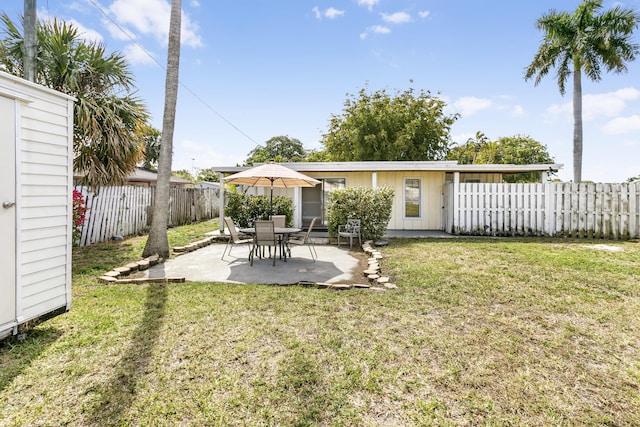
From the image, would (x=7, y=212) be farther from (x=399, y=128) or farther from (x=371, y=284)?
(x=399, y=128)

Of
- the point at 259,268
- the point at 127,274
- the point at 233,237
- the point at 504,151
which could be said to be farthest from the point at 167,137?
the point at 504,151

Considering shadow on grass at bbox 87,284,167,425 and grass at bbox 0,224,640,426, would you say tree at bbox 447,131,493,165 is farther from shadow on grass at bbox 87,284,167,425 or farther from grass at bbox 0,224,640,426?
shadow on grass at bbox 87,284,167,425

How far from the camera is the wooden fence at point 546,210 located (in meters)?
9.97

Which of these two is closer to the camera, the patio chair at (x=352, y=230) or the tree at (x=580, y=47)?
the patio chair at (x=352, y=230)

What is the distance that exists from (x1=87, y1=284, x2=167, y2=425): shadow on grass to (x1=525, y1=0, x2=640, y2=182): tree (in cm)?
1972

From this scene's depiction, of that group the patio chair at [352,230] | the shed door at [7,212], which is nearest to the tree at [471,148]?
the patio chair at [352,230]

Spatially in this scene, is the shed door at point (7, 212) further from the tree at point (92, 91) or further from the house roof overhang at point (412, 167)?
the house roof overhang at point (412, 167)

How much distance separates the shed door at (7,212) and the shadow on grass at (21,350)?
27 centimetres

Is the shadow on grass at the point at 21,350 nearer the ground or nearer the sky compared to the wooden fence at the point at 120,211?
nearer the ground

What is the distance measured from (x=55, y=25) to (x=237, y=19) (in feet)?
20.9

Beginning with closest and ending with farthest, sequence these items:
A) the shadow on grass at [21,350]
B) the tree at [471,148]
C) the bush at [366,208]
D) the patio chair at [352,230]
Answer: the shadow on grass at [21,350] → the patio chair at [352,230] → the bush at [366,208] → the tree at [471,148]

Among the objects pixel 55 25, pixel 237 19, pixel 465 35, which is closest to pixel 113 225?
pixel 55 25

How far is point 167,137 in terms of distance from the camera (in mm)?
6801

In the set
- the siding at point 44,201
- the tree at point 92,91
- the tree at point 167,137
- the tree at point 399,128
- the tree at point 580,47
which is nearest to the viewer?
the siding at point 44,201
